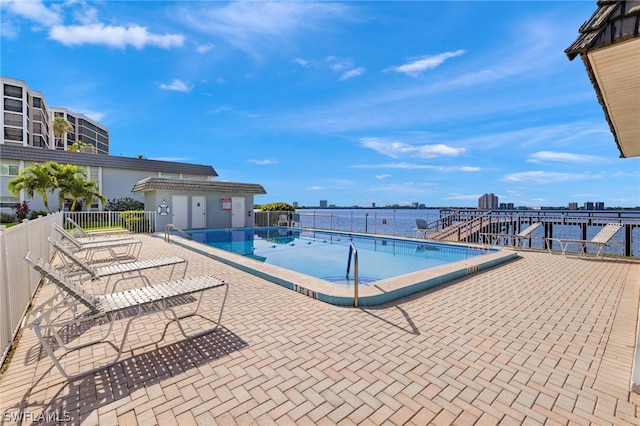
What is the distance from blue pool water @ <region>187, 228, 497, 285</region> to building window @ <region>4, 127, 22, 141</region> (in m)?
46.7

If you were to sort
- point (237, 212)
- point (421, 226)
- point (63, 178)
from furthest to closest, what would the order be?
point (237, 212) → point (63, 178) → point (421, 226)

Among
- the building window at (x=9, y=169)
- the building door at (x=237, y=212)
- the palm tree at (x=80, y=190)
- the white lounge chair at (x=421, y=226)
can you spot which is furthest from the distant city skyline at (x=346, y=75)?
the building window at (x=9, y=169)

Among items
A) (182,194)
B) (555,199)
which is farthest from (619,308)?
(555,199)

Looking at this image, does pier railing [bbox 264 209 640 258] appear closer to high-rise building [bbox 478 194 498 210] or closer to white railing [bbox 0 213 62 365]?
high-rise building [bbox 478 194 498 210]

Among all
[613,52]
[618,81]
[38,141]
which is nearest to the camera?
[613,52]

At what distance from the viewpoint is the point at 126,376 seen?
8.27 feet

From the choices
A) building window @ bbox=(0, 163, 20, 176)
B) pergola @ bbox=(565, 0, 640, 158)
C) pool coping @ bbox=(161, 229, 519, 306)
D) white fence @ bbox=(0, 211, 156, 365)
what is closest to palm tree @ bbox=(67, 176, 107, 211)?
building window @ bbox=(0, 163, 20, 176)

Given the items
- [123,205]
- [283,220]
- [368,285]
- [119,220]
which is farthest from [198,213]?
[368,285]

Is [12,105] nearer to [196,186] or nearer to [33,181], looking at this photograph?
[33,181]

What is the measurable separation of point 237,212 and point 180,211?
318cm

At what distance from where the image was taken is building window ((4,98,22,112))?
40.1m

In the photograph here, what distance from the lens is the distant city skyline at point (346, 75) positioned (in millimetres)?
8133

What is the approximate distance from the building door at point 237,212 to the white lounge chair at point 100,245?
7857mm

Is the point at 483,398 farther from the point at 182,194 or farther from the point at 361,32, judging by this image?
the point at 182,194
